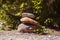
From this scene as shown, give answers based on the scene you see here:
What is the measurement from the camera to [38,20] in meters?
8.40

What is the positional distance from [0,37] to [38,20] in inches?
80.2

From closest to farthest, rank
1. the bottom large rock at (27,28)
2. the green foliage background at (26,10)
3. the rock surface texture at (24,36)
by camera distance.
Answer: the rock surface texture at (24,36) < the bottom large rock at (27,28) < the green foliage background at (26,10)

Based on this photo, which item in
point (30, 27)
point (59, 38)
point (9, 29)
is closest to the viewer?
point (59, 38)

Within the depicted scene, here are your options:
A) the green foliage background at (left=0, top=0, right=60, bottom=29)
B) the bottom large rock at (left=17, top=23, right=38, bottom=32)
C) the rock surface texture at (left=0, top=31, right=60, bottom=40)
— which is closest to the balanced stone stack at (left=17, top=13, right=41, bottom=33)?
the bottom large rock at (left=17, top=23, right=38, bottom=32)

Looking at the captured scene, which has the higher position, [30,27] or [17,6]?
[17,6]

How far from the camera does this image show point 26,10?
838 cm

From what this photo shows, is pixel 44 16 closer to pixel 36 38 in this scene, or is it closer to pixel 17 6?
pixel 17 6

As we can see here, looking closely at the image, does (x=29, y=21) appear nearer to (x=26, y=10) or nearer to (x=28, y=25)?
(x=28, y=25)

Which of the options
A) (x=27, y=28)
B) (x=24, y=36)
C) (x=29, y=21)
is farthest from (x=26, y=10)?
(x=24, y=36)

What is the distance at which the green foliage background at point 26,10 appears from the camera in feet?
26.9

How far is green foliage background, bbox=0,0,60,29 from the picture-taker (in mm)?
8188

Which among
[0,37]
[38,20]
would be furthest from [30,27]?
[0,37]

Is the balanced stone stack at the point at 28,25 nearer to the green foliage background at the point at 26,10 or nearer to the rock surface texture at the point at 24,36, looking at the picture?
the rock surface texture at the point at 24,36

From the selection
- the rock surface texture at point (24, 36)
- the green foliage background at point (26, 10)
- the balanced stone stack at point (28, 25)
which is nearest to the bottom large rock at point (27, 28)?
the balanced stone stack at point (28, 25)
